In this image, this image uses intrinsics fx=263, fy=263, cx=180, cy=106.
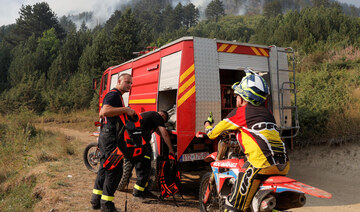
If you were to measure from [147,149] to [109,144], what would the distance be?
928 millimetres

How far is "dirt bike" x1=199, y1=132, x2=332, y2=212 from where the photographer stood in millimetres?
2318

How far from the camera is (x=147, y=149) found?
4.66 m

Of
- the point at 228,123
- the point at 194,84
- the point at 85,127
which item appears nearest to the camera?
the point at 228,123

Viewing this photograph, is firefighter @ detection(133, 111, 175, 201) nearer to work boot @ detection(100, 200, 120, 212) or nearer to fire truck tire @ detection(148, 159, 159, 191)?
fire truck tire @ detection(148, 159, 159, 191)

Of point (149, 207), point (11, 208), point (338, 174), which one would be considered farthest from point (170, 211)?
point (338, 174)

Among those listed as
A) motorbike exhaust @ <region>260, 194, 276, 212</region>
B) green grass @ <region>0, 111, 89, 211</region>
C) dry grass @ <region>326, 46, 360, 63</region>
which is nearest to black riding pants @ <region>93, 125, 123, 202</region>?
green grass @ <region>0, 111, 89, 211</region>

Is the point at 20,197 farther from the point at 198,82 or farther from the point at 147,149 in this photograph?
the point at 198,82

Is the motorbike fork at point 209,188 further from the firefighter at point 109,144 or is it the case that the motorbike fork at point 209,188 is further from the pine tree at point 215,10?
the pine tree at point 215,10

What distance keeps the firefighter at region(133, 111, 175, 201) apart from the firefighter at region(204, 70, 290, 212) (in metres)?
2.06

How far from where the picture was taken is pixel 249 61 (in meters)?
5.09

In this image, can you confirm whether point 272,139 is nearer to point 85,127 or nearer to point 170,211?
point 170,211

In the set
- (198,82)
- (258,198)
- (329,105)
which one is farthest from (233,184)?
(329,105)

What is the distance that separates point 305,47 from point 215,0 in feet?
374

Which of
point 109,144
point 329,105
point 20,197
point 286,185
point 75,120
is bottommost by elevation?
point 20,197
